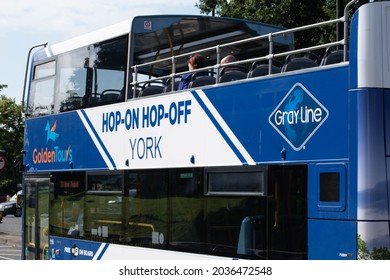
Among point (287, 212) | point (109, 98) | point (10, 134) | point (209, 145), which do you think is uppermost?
point (10, 134)

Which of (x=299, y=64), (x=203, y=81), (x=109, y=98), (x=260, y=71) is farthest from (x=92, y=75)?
(x=299, y=64)

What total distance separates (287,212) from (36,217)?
641cm

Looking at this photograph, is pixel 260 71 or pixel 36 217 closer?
pixel 260 71

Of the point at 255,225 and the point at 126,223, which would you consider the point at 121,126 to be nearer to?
the point at 126,223

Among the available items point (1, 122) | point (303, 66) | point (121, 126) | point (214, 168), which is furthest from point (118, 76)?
point (1, 122)

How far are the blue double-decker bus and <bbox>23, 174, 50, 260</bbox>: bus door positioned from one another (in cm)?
3

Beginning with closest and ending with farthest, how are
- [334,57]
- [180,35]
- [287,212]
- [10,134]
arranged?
[334,57] → [287,212] → [180,35] → [10,134]

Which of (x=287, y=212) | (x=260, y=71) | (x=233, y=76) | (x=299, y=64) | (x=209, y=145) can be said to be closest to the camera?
(x=287, y=212)

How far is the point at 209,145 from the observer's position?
27.1ft

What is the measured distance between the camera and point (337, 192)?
6.66 metres

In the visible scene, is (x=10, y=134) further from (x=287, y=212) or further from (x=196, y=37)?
(x=287, y=212)

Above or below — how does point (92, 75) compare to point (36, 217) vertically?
above

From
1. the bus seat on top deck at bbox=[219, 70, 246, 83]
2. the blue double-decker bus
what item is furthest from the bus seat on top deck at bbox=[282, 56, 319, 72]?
the bus seat on top deck at bbox=[219, 70, 246, 83]

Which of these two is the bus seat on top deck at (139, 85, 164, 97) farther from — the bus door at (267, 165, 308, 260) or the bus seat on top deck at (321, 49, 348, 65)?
the bus seat on top deck at (321, 49, 348, 65)
